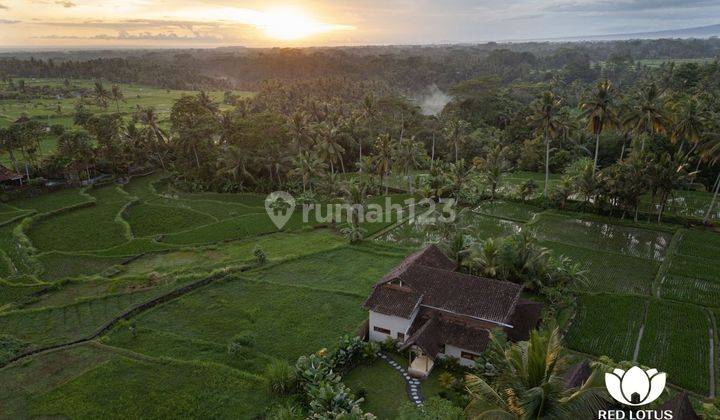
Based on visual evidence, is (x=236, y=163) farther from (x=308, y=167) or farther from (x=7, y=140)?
(x=7, y=140)

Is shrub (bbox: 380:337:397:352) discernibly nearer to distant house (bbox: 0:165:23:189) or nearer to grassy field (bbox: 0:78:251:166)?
distant house (bbox: 0:165:23:189)

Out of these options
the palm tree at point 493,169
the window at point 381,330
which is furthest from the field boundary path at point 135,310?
the palm tree at point 493,169

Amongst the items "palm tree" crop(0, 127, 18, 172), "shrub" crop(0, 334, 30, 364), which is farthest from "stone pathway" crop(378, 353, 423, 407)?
"palm tree" crop(0, 127, 18, 172)

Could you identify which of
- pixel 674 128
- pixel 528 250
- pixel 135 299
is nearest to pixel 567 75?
pixel 674 128

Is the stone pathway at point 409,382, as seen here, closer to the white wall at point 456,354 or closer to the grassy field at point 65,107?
the white wall at point 456,354

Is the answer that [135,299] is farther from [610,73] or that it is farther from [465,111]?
[610,73]

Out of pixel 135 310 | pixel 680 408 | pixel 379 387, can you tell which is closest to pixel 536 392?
pixel 680 408
